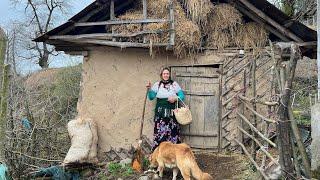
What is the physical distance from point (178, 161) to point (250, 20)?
3407 mm

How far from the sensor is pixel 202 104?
9.35 m

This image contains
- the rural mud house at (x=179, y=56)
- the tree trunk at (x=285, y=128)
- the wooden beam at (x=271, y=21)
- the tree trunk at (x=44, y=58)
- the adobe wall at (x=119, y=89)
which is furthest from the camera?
the tree trunk at (x=44, y=58)

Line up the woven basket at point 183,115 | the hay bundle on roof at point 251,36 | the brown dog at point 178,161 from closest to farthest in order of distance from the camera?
the brown dog at point 178,161
the woven basket at point 183,115
the hay bundle on roof at point 251,36

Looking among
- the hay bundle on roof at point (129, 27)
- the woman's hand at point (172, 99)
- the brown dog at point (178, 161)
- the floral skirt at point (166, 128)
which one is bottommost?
the brown dog at point (178, 161)

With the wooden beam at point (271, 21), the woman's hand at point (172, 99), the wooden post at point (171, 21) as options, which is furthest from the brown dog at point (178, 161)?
the wooden beam at point (271, 21)

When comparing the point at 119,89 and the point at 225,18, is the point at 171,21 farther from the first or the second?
the point at 119,89

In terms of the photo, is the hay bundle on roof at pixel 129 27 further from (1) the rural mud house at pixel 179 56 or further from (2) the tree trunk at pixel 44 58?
(2) the tree trunk at pixel 44 58

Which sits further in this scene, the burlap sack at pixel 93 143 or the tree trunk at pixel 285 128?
the burlap sack at pixel 93 143

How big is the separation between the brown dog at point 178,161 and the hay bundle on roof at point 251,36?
103 inches

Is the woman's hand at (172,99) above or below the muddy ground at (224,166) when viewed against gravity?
above

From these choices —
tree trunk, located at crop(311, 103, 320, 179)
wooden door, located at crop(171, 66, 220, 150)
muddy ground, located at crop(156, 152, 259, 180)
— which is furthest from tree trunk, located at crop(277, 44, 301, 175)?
wooden door, located at crop(171, 66, 220, 150)

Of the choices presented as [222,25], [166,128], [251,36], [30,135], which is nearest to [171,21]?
[222,25]

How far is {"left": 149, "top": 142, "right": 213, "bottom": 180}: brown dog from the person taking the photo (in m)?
7.20

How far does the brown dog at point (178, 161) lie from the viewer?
7203 millimetres
